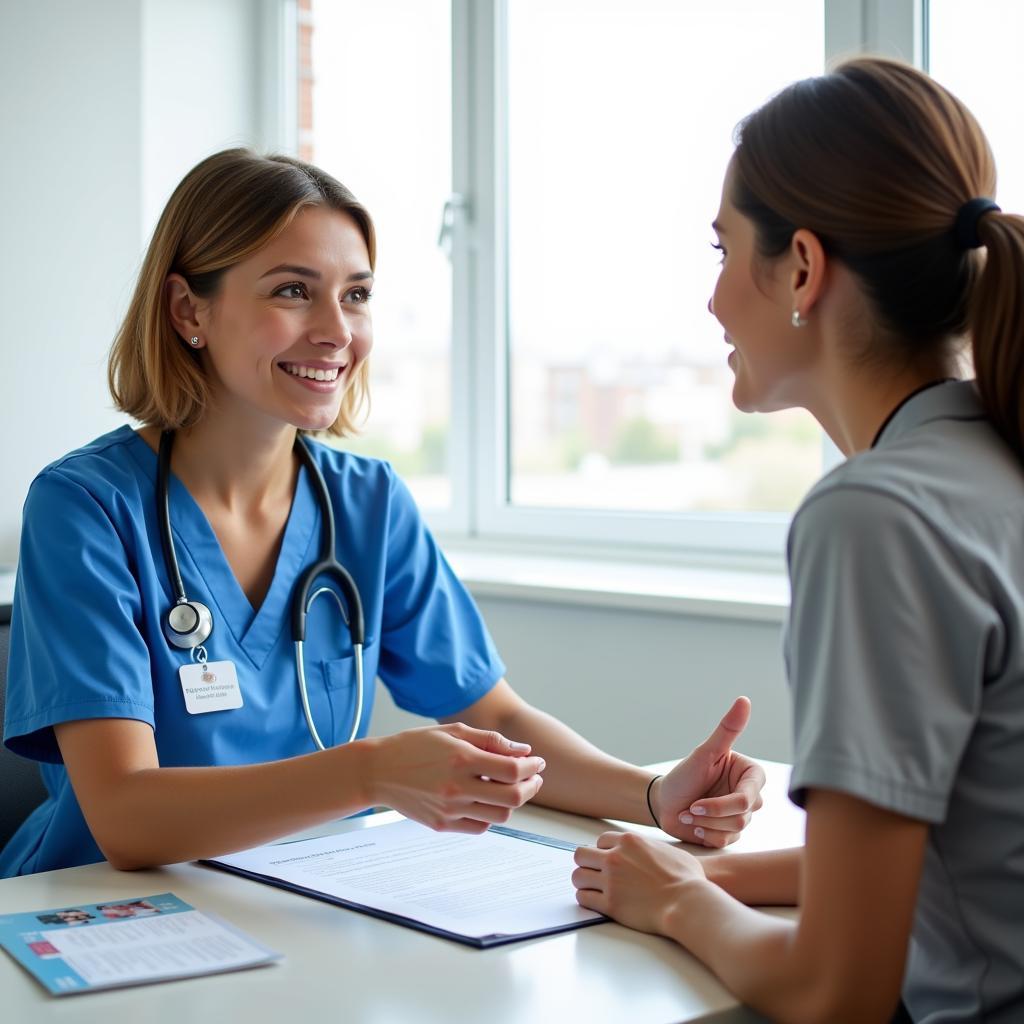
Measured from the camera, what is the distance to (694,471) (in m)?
2.45

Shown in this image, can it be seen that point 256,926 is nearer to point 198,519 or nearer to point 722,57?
point 198,519

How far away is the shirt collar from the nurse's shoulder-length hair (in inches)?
33.2

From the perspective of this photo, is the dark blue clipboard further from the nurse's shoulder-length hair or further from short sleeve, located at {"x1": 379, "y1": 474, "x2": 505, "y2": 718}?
the nurse's shoulder-length hair

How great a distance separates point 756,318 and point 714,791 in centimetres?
49

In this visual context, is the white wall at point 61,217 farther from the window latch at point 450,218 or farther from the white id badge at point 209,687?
the white id badge at point 209,687

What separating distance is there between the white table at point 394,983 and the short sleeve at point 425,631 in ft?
1.85

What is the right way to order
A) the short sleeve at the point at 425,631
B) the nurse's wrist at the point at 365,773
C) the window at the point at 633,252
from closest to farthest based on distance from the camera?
1. the nurse's wrist at the point at 365,773
2. the short sleeve at the point at 425,631
3. the window at the point at 633,252

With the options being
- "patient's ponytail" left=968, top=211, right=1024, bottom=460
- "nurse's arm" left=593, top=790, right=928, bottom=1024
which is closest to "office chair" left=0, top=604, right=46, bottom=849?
"nurse's arm" left=593, top=790, right=928, bottom=1024

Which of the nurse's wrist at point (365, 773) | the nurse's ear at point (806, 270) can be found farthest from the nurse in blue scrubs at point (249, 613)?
the nurse's ear at point (806, 270)

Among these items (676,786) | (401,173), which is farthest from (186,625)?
(401,173)

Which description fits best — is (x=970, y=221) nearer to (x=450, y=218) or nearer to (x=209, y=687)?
(x=209, y=687)

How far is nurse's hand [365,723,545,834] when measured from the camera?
1045mm

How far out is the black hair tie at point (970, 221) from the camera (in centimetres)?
87

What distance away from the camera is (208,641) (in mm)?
1391
